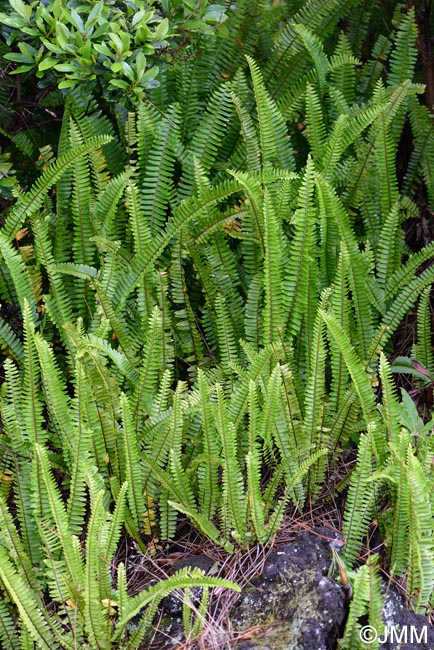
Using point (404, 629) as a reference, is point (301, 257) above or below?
above

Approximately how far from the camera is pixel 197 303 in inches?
124

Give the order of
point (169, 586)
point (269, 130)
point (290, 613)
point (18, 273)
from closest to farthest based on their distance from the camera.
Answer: point (169, 586)
point (290, 613)
point (18, 273)
point (269, 130)

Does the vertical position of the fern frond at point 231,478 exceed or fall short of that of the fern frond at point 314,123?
it falls short

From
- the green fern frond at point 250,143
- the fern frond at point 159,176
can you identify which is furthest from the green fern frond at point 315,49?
the fern frond at point 159,176

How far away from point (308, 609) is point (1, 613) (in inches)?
34.4

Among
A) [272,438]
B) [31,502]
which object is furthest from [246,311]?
[31,502]

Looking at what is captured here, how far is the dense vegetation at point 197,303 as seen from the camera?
7.66 ft

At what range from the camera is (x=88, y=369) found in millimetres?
2613

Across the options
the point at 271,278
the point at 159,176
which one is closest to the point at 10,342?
the point at 159,176

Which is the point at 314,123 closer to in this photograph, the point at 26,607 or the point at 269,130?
the point at 269,130

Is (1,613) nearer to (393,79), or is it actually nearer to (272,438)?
(272,438)

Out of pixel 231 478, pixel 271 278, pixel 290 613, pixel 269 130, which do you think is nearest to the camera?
pixel 290 613

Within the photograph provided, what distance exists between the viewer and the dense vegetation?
2.33 metres

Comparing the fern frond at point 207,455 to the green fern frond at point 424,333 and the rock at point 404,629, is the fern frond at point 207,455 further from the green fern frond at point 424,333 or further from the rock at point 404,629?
the green fern frond at point 424,333
